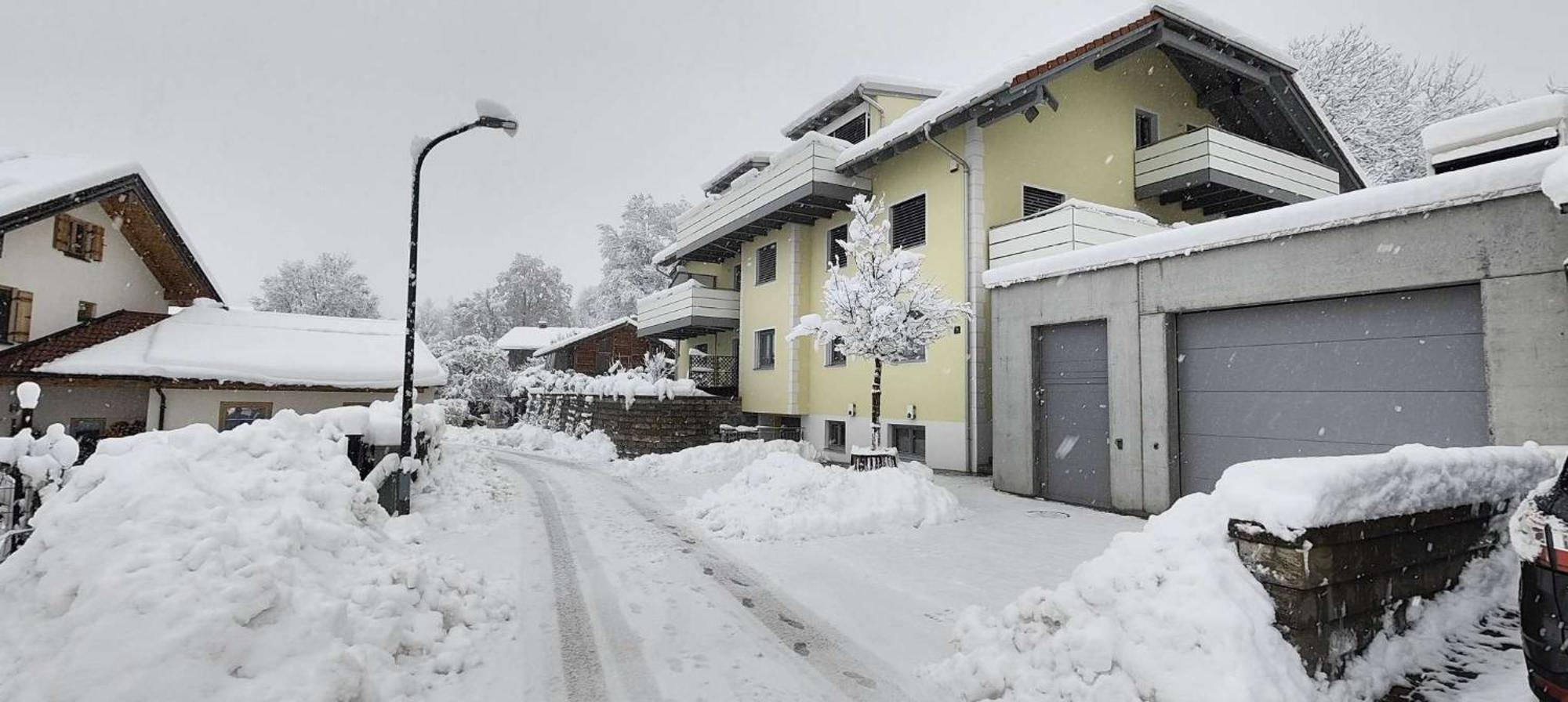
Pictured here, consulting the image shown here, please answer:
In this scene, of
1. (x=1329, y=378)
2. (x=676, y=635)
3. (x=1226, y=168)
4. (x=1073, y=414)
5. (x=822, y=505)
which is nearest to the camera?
(x=676, y=635)

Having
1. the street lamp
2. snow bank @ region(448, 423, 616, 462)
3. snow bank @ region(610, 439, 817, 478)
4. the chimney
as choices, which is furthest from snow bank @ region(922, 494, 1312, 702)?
snow bank @ region(448, 423, 616, 462)

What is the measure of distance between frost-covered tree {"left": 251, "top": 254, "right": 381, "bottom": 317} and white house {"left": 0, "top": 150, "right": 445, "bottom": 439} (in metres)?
33.5

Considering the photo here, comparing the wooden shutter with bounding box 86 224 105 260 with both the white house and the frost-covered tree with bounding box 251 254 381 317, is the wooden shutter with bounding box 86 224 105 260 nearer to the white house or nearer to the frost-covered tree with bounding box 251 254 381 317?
the white house

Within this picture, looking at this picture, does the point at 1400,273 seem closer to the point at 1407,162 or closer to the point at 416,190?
the point at 416,190

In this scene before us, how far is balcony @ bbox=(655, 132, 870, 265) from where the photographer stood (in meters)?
17.0

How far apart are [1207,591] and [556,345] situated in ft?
120

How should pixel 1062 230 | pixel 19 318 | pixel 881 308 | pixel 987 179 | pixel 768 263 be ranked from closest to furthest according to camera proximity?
1. pixel 881 308
2. pixel 1062 230
3. pixel 987 179
4. pixel 19 318
5. pixel 768 263

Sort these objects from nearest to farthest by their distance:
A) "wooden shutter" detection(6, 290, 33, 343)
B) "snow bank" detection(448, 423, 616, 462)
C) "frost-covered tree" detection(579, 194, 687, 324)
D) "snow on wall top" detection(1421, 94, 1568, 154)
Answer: "snow on wall top" detection(1421, 94, 1568, 154)
"wooden shutter" detection(6, 290, 33, 343)
"snow bank" detection(448, 423, 616, 462)
"frost-covered tree" detection(579, 194, 687, 324)

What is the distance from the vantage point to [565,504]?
11.4m

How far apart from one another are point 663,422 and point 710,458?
3.65 metres

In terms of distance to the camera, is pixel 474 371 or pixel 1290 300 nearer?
pixel 1290 300

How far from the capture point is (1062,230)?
1256cm

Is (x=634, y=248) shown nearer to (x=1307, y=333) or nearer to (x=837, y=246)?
(x=837, y=246)

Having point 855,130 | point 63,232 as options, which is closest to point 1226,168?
point 855,130
